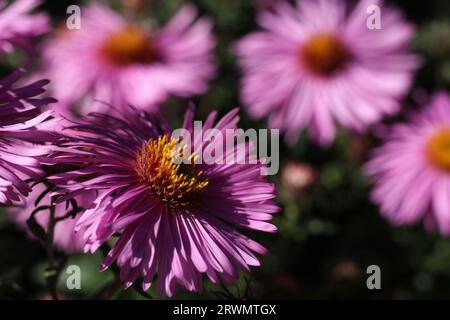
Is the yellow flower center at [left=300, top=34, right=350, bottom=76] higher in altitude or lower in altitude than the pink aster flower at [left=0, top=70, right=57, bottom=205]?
higher

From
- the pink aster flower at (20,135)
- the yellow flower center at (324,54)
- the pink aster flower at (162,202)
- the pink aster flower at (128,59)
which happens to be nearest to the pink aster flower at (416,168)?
the yellow flower center at (324,54)

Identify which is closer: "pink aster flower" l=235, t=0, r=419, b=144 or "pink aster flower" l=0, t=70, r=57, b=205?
"pink aster flower" l=0, t=70, r=57, b=205

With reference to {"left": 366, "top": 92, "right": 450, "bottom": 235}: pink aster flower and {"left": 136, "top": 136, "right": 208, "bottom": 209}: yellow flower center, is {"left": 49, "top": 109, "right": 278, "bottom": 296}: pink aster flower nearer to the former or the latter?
{"left": 136, "top": 136, "right": 208, "bottom": 209}: yellow flower center

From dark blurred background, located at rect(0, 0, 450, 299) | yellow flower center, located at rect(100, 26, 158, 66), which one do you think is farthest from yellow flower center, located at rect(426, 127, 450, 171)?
yellow flower center, located at rect(100, 26, 158, 66)

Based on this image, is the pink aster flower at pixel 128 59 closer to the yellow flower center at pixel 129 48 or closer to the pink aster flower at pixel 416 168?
the yellow flower center at pixel 129 48

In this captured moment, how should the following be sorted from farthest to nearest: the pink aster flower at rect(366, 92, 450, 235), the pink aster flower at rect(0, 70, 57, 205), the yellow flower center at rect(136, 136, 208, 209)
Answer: the pink aster flower at rect(366, 92, 450, 235), the yellow flower center at rect(136, 136, 208, 209), the pink aster flower at rect(0, 70, 57, 205)
